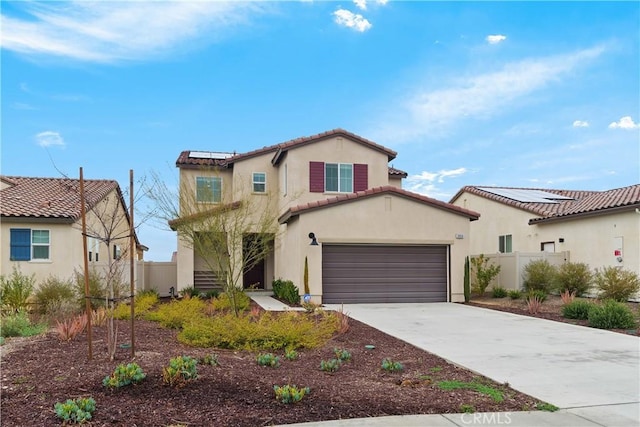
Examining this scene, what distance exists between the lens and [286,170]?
75.2 ft

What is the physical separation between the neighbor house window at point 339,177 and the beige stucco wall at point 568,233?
374 inches

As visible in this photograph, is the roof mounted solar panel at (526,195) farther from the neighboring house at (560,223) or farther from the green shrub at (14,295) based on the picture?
the green shrub at (14,295)

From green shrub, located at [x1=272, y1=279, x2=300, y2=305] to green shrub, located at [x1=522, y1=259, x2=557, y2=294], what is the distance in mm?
Answer: 9335

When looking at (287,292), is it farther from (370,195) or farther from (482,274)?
(482,274)

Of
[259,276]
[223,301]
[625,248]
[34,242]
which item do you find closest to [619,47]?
[625,248]

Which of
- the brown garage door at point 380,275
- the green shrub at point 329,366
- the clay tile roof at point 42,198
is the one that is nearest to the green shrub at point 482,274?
the brown garage door at point 380,275

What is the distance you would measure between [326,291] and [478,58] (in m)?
9.81

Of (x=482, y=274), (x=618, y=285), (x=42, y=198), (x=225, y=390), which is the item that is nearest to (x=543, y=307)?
(x=618, y=285)

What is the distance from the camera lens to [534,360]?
29.3 ft

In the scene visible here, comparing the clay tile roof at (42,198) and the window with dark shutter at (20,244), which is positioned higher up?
the clay tile roof at (42,198)

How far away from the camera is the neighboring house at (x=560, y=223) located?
1983 centimetres

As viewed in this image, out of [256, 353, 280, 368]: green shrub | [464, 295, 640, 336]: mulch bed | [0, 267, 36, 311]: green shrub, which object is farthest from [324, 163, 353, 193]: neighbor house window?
[256, 353, 280, 368]: green shrub

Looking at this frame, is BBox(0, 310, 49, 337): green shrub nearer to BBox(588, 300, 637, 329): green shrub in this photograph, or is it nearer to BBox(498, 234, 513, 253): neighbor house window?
BBox(588, 300, 637, 329): green shrub

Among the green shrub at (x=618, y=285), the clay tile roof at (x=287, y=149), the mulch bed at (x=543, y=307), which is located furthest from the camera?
the clay tile roof at (x=287, y=149)
